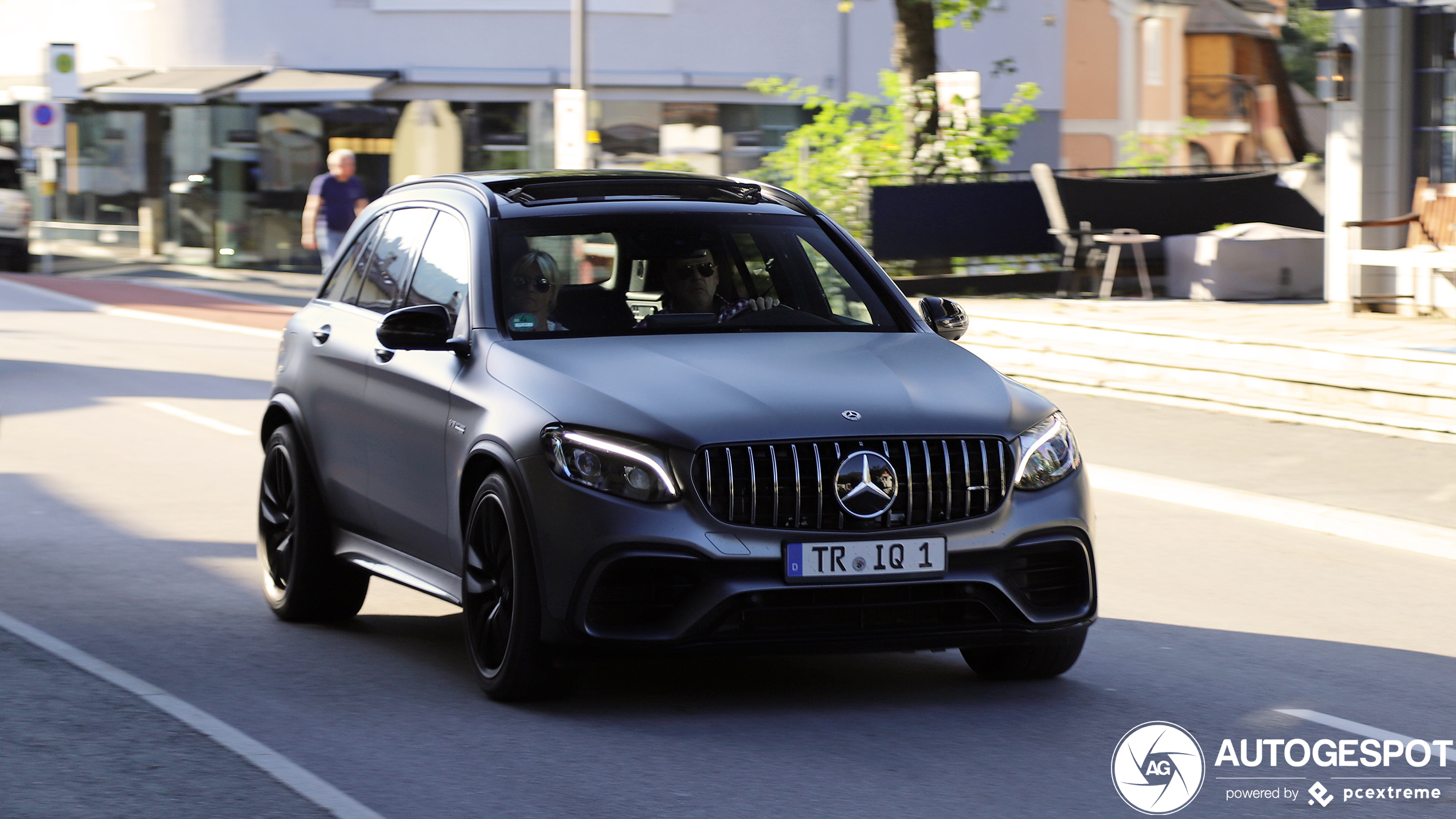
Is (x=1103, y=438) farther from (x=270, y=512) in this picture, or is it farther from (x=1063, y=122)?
(x=1063, y=122)

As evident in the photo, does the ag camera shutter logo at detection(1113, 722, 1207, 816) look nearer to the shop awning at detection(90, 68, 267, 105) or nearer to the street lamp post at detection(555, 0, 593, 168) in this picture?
the street lamp post at detection(555, 0, 593, 168)

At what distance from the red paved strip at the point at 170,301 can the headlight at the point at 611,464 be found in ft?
58.8

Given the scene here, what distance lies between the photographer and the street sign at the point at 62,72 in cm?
3014

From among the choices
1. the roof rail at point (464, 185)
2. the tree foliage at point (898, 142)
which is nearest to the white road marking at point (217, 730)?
the roof rail at point (464, 185)

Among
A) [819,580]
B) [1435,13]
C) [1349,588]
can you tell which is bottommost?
[1349,588]

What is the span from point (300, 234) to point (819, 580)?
32.2 metres

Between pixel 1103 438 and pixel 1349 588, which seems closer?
pixel 1349 588

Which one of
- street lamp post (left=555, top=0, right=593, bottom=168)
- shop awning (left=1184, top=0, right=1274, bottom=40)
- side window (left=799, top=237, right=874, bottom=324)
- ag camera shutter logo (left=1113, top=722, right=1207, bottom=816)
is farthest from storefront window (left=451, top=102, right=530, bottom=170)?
shop awning (left=1184, top=0, right=1274, bottom=40)

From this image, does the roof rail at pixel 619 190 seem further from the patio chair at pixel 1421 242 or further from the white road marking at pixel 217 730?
the patio chair at pixel 1421 242

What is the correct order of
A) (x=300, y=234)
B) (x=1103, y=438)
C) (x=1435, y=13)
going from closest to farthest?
(x=1103, y=438), (x=1435, y=13), (x=300, y=234)

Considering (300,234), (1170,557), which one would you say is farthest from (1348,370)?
(300,234)

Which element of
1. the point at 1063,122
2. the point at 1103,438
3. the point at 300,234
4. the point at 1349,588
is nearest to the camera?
the point at 1349,588

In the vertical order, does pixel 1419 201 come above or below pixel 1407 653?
above

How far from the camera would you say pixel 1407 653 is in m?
7.35
